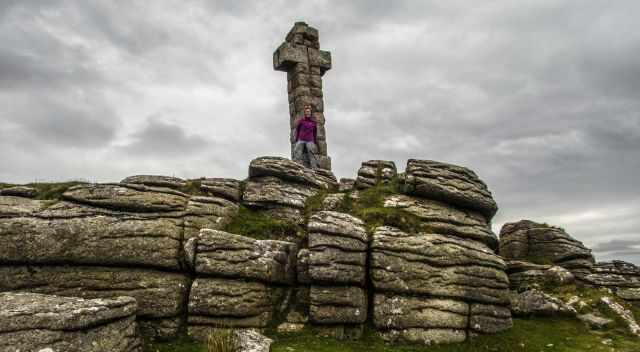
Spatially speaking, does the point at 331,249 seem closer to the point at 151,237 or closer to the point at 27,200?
the point at 151,237

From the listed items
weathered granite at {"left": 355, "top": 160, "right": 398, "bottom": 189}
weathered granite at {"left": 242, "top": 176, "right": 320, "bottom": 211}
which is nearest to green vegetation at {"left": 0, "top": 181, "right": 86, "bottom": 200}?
weathered granite at {"left": 242, "top": 176, "right": 320, "bottom": 211}

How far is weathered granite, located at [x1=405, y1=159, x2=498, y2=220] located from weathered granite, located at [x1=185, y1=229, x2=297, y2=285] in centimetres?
761

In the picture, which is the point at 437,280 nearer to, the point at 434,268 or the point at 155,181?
the point at 434,268

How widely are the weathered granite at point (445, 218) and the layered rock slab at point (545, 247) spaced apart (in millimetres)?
8410

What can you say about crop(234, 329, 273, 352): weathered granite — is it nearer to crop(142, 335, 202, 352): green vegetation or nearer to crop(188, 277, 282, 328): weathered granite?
crop(188, 277, 282, 328): weathered granite

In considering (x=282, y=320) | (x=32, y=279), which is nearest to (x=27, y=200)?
(x=32, y=279)

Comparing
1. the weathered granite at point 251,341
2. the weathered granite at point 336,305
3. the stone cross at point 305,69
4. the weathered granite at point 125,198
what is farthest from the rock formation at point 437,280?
the stone cross at point 305,69

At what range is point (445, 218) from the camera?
795 inches

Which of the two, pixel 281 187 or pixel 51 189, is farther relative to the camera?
pixel 281 187

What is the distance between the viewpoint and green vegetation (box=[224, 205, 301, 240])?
1906 centimetres

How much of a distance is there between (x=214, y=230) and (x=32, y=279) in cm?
661

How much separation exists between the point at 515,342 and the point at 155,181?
658 inches

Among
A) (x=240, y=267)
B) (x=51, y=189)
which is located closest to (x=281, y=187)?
(x=240, y=267)

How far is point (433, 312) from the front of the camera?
16859 mm
